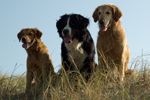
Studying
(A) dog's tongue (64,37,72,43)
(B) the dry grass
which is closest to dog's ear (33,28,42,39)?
(A) dog's tongue (64,37,72,43)

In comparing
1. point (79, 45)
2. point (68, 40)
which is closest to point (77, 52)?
point (79, 45)

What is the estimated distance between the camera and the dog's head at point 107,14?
4.96 meters

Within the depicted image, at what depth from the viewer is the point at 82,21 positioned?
5.34 meters

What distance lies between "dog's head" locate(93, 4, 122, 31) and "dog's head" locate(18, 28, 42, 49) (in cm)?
171

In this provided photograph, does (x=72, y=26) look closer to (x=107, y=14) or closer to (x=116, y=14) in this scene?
(x=107, y=14)

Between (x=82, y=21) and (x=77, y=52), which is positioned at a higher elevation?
(x=82, y=21)

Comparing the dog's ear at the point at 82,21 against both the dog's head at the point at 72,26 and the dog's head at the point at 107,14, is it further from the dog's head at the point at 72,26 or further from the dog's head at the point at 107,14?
the dog's head at the point at 107,14

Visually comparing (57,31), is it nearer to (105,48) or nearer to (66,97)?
(105,48)

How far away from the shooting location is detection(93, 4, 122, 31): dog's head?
195 inches

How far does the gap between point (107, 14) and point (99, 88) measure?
191 cm

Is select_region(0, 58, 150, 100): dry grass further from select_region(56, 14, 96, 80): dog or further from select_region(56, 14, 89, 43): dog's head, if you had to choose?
select_region(56, 14, 89, 43): dog's head

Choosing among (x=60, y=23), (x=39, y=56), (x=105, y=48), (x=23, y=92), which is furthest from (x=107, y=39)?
(x=23, y=92)

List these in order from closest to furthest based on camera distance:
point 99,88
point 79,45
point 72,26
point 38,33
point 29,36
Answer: point 99,88
point 72,26
point 79,45
point 29,36
point 38,33

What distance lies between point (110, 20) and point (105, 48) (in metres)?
0.64
